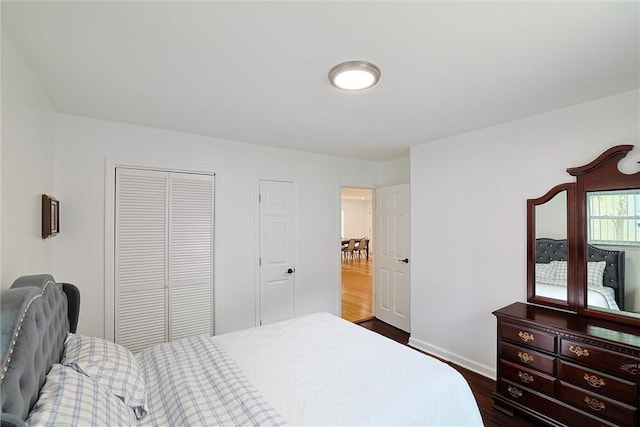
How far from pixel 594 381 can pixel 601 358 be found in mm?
170

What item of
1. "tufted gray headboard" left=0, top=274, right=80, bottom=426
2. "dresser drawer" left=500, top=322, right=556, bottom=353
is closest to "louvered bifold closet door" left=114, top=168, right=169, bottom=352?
"tufted gray headboard" left=0, top=274, right=80, bottom=426

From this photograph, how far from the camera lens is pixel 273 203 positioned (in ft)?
11.9

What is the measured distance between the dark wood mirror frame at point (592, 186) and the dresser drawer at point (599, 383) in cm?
46

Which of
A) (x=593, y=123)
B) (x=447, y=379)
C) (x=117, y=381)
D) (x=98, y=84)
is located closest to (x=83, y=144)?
(x=98, y=84)

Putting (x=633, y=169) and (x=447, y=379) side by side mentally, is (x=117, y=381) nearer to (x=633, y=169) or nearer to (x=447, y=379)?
(x=447, y=379)

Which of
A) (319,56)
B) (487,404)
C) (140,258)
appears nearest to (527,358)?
(487,404)

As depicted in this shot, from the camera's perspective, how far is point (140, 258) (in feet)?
9.18

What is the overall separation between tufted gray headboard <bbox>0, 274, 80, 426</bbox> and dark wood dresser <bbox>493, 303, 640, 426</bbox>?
9.13 feet

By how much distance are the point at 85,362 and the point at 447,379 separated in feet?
6.16

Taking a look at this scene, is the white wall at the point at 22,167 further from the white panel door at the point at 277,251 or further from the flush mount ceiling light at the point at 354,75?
the white panel door at the point at 277,251

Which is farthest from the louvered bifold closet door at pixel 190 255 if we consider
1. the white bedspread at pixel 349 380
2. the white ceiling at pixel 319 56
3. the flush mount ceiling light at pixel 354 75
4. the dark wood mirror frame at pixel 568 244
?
the dark wood mirror frame at pixel 568 244

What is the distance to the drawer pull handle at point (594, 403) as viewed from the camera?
1863 millimetres

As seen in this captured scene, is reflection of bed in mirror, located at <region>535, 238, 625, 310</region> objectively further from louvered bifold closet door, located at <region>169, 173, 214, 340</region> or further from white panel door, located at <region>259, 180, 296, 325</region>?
louvered bifold closet door, located at <region>169, 173, 214, 340</region>

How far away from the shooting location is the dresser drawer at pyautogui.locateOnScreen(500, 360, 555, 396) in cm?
209
